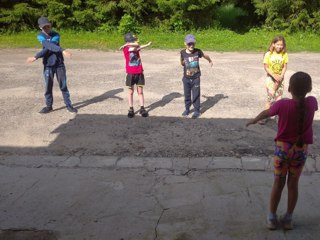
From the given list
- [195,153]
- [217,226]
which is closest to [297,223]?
[217,226]

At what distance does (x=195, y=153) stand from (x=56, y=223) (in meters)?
2.44

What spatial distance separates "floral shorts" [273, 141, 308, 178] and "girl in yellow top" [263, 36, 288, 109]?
3275 millimetres

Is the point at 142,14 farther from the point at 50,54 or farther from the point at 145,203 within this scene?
the point at 145,203

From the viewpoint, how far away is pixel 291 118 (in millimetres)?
3750

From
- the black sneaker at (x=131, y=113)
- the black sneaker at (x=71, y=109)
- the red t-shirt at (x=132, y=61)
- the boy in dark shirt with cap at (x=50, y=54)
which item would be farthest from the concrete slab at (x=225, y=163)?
the black sneaker at (x=71, y=109)

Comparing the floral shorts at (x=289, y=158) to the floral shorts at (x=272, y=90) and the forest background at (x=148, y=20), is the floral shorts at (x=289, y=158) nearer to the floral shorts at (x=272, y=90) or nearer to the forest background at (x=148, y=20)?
the floral shorts at (x=272, y=90)

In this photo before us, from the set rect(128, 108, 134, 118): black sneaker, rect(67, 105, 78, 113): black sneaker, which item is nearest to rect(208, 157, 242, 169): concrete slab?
rect(128, 108, 134, 118): black sneaker

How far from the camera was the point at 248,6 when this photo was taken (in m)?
20.9

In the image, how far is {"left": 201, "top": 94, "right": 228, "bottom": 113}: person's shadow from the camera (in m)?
8.23

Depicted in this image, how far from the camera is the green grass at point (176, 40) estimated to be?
1522cm

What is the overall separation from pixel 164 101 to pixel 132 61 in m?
1.69

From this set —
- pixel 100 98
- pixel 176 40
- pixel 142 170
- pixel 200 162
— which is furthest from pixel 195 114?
pixel 176 40

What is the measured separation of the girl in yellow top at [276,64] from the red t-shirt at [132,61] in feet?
7.44

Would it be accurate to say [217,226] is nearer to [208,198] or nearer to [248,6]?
[208,198]
